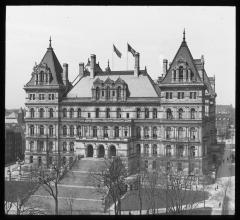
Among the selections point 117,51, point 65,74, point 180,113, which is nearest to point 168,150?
point 180,113

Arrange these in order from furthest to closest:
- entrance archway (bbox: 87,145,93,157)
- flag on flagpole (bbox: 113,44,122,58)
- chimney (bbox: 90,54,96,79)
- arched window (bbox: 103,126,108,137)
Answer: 1. chimney (bbox: 90,54,96,79)
2. entrance archway (bbox: 87,145,93,157)
3. arched window (bbox: 103,126,108,137)
4. flag on flagpole (bbox: 113,44,122,58)

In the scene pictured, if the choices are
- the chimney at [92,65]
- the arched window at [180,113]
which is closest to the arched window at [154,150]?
the arched window at [180,113]

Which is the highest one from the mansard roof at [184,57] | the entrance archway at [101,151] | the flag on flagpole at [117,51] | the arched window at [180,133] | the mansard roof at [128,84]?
the flag on flagpole at [117,51]

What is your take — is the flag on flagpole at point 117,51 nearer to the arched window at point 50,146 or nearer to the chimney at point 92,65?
the chimney at point 92,65

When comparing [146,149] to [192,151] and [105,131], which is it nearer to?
[105,131]

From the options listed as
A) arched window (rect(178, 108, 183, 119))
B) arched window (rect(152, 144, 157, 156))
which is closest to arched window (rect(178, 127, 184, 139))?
arched window (rect(178, 108, 183, 119))

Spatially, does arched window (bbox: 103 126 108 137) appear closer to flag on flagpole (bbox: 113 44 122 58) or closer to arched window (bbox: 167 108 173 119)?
arched window (bbox: 167 108 173 119)
